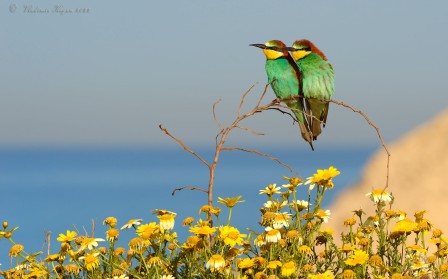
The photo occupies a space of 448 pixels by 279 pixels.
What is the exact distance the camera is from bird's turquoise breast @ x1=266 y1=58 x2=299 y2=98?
20.4 feet

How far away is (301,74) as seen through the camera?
20.3 feet

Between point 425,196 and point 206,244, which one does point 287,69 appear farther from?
point 425,196

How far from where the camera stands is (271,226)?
365cm

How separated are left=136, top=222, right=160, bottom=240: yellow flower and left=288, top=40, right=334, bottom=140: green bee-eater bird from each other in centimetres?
250

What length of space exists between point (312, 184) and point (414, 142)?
8.83 meters

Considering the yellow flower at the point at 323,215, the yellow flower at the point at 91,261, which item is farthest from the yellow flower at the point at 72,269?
the yellow flower at the point at 323,215

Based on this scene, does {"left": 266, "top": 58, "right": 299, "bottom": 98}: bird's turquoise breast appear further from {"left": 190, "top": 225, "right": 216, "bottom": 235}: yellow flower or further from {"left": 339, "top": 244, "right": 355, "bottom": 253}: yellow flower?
{"left": 190, "top": 225, "right": 216, "bottom": 235}: yellow flower

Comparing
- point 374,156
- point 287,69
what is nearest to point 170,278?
point 287,69

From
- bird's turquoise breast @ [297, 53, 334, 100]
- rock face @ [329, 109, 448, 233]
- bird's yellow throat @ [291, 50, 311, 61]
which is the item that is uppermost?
bird's yellow throat @ [291, 50, 311, 61]

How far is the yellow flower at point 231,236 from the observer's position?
3.38 meters

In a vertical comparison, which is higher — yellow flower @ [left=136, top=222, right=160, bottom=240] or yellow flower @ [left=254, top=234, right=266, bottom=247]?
yellow flower @ [left=136, top=222, right=160, bottom=240]

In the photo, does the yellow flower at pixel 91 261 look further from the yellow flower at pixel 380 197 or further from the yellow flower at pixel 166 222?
the yellow flower at pixel 380 197

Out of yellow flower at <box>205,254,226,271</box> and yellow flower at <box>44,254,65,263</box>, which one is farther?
yellow flower at <box>44,254,65,263</box>

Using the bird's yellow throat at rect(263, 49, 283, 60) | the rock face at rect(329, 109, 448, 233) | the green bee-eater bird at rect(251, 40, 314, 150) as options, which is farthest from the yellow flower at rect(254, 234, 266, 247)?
the rock face at rect(329, 109, 448, 233)
